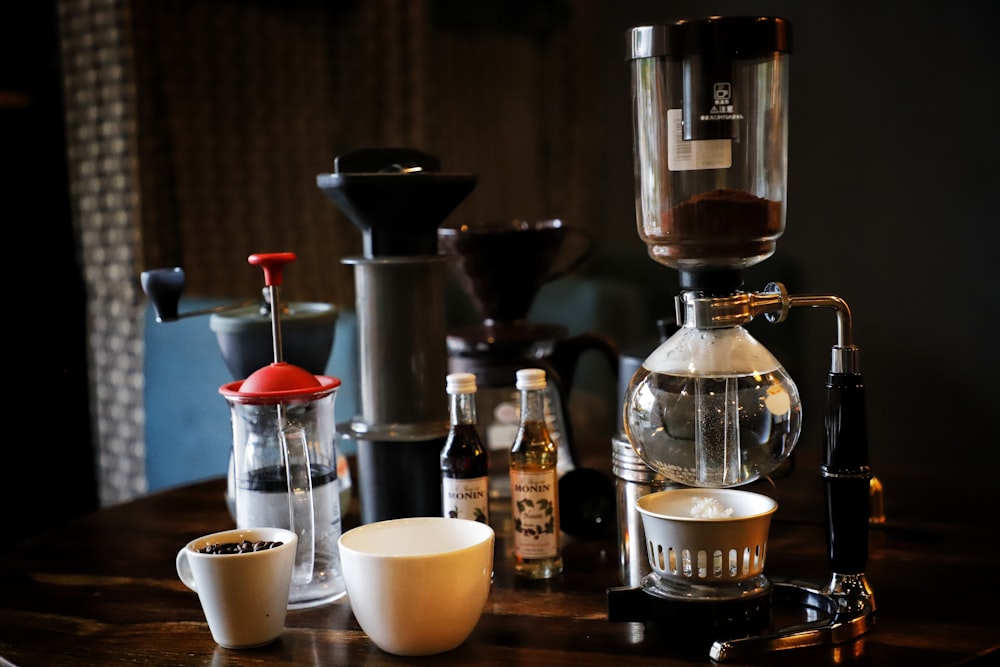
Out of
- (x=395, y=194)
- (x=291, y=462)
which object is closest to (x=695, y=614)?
(x=291, y=462)

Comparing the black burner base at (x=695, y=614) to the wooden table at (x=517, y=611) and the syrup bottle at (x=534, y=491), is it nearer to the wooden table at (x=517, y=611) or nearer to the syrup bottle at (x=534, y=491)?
the wooden table at (x=517, y=611)

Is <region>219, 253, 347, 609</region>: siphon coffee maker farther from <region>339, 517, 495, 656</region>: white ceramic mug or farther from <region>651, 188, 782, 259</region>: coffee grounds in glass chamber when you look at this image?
<region>651, 188, 782, 259</region>: coffee grounds in glass chamber

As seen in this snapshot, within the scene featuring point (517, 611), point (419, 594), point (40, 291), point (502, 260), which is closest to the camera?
point (419, 594)

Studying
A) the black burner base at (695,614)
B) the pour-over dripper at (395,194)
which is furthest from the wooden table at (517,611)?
the pour-over dripper at (395,194)

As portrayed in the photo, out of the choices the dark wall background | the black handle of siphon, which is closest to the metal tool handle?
the black handle of siphon

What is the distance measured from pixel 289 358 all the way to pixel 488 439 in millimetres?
328

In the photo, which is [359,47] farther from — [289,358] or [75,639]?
[75,639]

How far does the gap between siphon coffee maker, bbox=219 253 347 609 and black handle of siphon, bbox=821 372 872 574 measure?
462 mm

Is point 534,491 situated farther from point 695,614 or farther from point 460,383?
point 695,614

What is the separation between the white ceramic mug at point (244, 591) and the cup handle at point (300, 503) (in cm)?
9

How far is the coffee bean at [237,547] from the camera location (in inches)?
36.1

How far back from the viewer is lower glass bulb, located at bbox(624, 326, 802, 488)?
0.89 meters

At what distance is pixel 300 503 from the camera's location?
100cm

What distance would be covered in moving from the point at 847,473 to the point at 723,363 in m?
0.15
